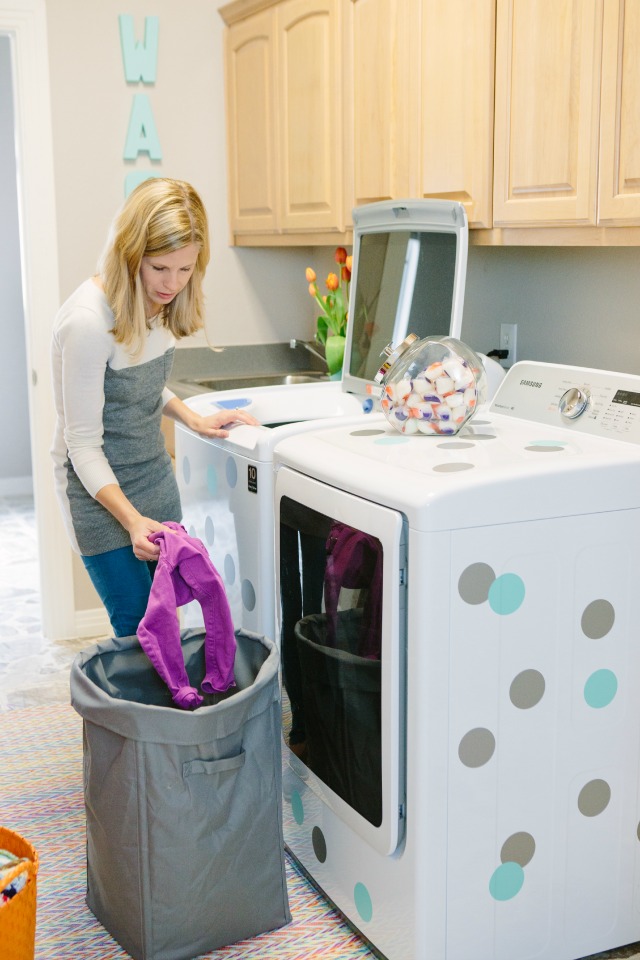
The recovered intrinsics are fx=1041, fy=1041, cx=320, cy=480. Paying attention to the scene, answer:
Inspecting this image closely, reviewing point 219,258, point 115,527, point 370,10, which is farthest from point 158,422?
point 219,258

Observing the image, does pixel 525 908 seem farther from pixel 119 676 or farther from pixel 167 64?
pixel 167 64

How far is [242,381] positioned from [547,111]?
1.63 m

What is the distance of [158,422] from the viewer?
2.24 metres

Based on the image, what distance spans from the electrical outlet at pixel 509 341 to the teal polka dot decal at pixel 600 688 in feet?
3.79

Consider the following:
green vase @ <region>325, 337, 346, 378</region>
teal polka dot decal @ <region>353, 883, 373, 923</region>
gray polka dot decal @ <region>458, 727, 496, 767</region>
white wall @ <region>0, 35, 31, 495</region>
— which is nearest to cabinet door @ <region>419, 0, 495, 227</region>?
green vase @ <region>325, 337, 346, 378</region>

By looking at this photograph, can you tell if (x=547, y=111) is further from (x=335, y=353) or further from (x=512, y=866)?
(x=512, y=866)

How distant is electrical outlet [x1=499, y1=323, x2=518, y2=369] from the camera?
2.68 meters

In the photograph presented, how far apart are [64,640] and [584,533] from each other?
7.59 feet

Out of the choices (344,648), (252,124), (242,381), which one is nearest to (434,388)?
(344,648)

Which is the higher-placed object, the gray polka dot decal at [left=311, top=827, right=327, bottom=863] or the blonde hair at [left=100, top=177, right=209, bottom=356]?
the blonde hair at [left=100, top=177, right=209, bottom=356]

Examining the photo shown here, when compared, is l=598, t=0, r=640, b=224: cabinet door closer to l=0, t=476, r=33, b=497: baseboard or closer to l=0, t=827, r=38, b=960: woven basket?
l=0, t=827, r=38, b=960: woven basket

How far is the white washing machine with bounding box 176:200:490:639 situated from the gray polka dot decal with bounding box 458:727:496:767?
59cm

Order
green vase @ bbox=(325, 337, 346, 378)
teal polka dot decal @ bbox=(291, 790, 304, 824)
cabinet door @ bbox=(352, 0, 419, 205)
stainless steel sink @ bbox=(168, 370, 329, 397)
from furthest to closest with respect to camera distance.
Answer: stainless steel sink @ bbox=(168, 370, 329, 397) → green vase @ bbox=(325, 337, 346, 378) → cabinet door @ bbox=(352, 0, 419, 205) → teal polka dot decal @ bbox=(291, 790, 304, 824)

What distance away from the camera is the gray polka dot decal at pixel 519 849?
1.70 meters
